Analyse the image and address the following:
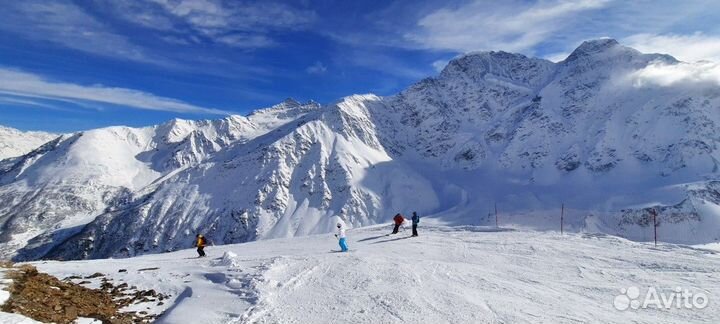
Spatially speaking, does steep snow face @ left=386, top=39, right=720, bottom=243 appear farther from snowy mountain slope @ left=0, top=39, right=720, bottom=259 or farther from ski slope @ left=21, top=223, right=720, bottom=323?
Answer: ski slope @ left=21, top=223, right=720, bottom=323

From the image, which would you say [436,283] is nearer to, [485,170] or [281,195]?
[485,170]

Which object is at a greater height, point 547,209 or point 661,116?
point 661,116

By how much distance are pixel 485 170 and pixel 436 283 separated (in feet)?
458

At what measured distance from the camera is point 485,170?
151 m

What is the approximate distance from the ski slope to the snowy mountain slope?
70.5 m

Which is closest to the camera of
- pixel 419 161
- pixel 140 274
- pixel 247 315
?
pixel 247 315

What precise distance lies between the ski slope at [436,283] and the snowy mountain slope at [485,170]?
70450mm

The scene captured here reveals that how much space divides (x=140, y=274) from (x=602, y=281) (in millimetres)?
17516

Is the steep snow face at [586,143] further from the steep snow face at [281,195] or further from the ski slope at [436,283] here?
the ski slope at [436,283]

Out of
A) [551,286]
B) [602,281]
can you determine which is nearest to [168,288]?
[551,286]

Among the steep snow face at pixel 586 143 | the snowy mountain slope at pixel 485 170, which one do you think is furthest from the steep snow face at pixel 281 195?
the steep snow face at pixel 586 143

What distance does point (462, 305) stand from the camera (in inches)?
552

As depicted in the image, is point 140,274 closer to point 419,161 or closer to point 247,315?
point 247,315

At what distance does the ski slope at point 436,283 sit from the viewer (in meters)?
13.4
